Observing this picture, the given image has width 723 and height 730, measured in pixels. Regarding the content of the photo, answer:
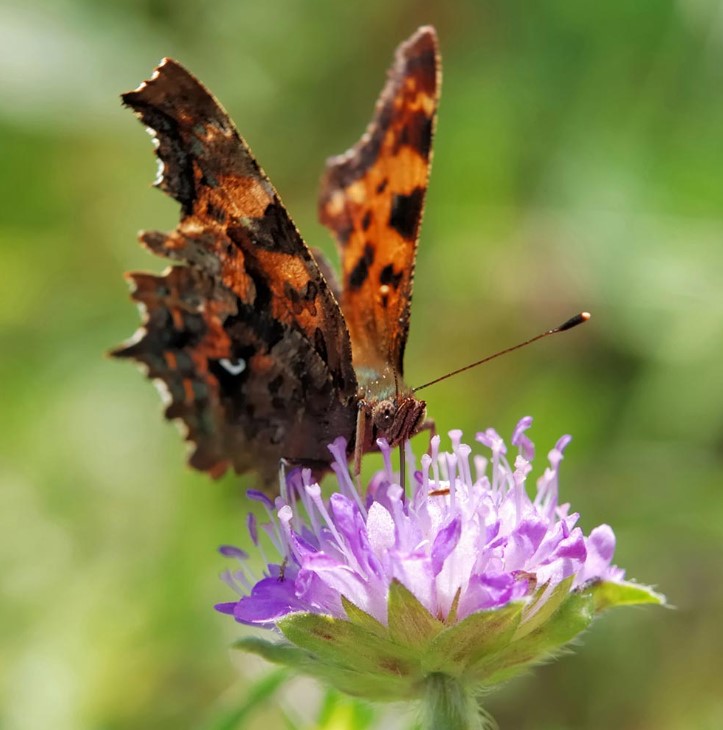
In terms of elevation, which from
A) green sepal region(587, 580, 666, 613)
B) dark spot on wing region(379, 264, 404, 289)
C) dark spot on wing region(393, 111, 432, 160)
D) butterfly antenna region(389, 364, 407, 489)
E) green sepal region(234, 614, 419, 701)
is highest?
dark spot on wing region(393, 111, 432, 160)

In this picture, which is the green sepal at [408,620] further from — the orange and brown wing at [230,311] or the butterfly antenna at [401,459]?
the orange and brown wing at [230,311]

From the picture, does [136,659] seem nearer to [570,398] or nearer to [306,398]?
[306,398]

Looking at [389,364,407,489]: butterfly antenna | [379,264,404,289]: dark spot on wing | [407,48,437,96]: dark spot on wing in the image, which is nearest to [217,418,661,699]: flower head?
[389,364,407,489]: butterfly antenna

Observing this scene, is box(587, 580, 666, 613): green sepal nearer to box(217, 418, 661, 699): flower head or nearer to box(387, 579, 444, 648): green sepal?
box(217, 418, 661, 699): flower head

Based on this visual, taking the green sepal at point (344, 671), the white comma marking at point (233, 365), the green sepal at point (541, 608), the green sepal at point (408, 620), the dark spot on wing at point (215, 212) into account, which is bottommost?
the green sepal at point (344, 671)

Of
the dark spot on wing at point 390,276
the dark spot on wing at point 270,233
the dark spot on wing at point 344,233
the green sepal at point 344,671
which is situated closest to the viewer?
the green sepal at point 344,671

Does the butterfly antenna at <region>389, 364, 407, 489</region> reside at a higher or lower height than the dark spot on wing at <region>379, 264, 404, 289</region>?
lower

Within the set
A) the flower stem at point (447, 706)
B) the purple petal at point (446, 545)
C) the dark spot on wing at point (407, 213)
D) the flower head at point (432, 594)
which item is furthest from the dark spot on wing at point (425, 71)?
the flower stem at point (447, 706)

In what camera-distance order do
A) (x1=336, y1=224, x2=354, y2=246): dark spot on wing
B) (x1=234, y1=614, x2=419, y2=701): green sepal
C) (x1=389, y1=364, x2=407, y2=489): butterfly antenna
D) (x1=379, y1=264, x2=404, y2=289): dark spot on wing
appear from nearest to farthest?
1. (x1=234, y1=614, x2=419, y2=701): green sepal
2. (x1=389, y1=364, x2=407, y2=489): butterfly antenna
3. (x1=379, y1=264, x2=404, y2=289): dark spot on wing
4. (x1=336, y1=224, x2=354, y2=246): dark spot on wing

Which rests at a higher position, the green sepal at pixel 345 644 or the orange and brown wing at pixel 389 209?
the orange and brown wing at pixel 389 209

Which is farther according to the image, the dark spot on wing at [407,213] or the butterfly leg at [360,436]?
the dark spot on wing at [407,213]
